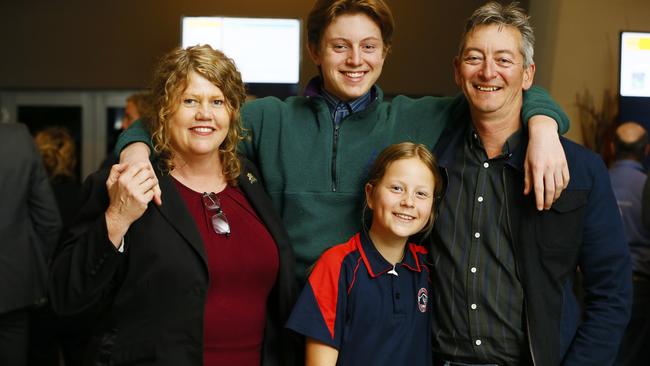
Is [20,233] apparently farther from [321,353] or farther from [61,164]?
[321,353]

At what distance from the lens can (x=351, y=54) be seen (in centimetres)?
229

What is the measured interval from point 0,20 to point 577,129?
5.58 metres

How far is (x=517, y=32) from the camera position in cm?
214

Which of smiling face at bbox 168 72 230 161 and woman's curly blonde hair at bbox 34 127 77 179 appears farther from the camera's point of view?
woman's curly blonde hair at bbox 34 127 77 179

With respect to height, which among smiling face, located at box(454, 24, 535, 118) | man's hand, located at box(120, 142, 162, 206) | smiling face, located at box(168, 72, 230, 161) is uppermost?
smiling face, located at box(454, 24, 535, 118)

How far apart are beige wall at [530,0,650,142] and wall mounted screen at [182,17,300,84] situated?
2.10 m

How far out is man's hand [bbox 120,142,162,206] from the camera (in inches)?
78.4

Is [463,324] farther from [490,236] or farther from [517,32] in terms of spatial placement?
[517,32]

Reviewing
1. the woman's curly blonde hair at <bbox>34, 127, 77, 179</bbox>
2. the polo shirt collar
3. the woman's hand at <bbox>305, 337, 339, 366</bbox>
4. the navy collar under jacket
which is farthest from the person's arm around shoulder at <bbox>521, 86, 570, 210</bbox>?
the woman's curly blonde hair at <bbox>34, 127, 77, 179</bbox>

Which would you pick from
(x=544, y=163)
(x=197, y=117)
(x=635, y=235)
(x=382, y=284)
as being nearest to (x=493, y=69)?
(x=544, y=163)

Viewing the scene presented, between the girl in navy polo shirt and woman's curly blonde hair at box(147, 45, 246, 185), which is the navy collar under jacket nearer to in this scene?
the girl in navy polo shirt

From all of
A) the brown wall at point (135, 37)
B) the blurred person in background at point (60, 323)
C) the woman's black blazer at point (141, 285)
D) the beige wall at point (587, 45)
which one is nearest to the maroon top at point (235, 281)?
the woman's black blazer at point (141, 285)

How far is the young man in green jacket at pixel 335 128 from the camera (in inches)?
90.8

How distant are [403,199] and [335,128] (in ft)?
1.12
